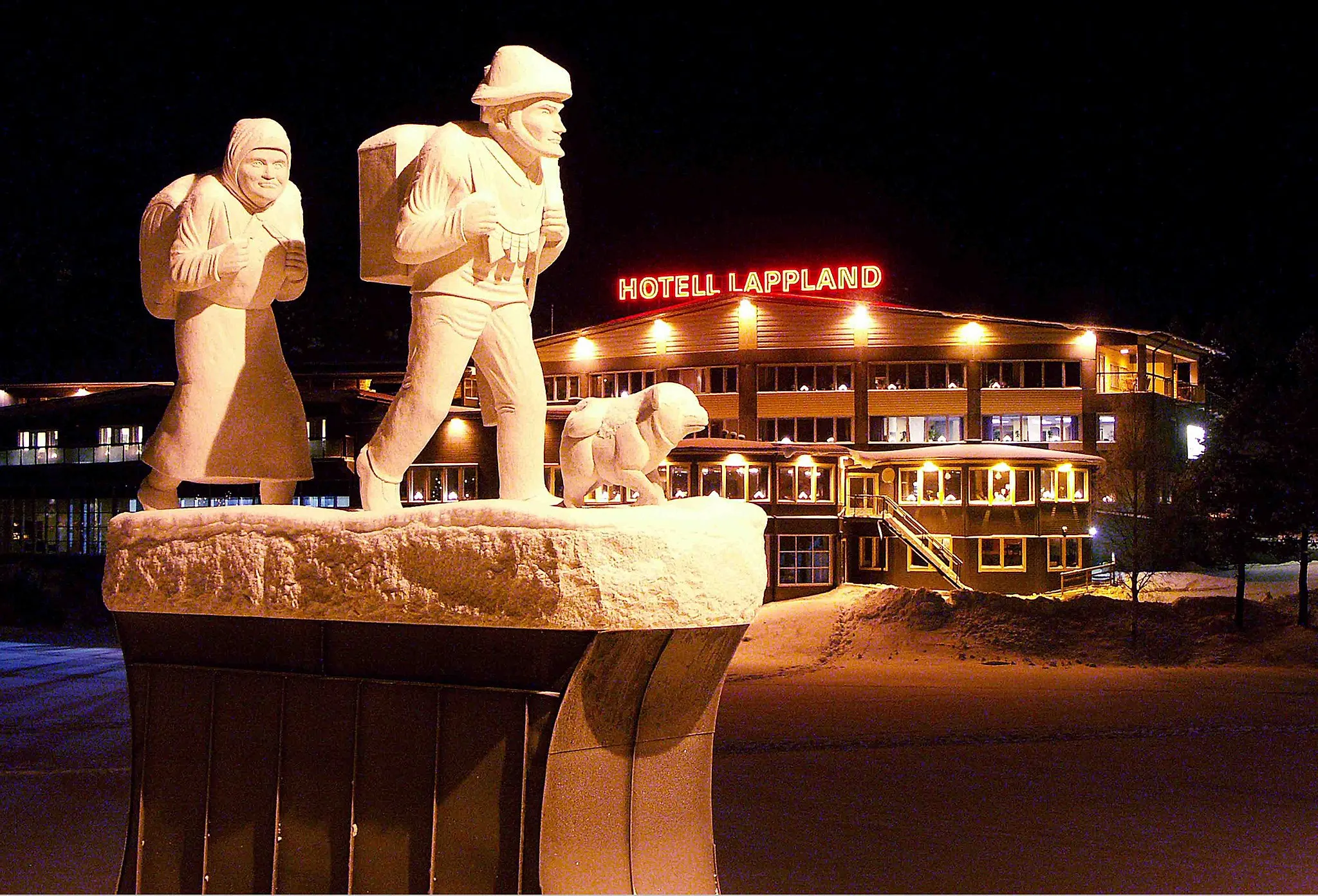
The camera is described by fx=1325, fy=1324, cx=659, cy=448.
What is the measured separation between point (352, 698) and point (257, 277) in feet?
8.28

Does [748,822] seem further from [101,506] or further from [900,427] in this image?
[101,506]

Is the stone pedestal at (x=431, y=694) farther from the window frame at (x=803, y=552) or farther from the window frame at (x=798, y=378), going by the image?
the window frame at (x=798, y=378)

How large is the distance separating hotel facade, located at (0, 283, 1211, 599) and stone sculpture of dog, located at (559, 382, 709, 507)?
1339 inches

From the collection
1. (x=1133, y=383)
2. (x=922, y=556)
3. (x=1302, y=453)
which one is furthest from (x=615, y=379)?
(x=1302, y=453)

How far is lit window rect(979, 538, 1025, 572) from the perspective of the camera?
4453cm

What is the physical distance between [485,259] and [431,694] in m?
2.13

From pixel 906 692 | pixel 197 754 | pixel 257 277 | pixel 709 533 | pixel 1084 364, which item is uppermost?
pixel 1084 364

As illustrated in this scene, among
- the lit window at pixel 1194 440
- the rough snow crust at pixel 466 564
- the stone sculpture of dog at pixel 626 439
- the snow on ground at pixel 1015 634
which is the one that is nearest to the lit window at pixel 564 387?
the snow on ground at pixel 1015 634

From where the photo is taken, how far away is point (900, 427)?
4909 cm

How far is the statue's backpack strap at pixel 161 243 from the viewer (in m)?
7.50

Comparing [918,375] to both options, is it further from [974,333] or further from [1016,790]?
[1016,790]

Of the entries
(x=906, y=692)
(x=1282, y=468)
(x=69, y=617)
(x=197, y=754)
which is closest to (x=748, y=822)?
(x=197, y=754)

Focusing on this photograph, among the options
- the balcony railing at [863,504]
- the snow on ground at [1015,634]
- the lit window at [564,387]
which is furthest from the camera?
the lit window at [564,387]

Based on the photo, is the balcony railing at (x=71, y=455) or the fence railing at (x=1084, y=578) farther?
the balcony railing at (x=71, y=455)
